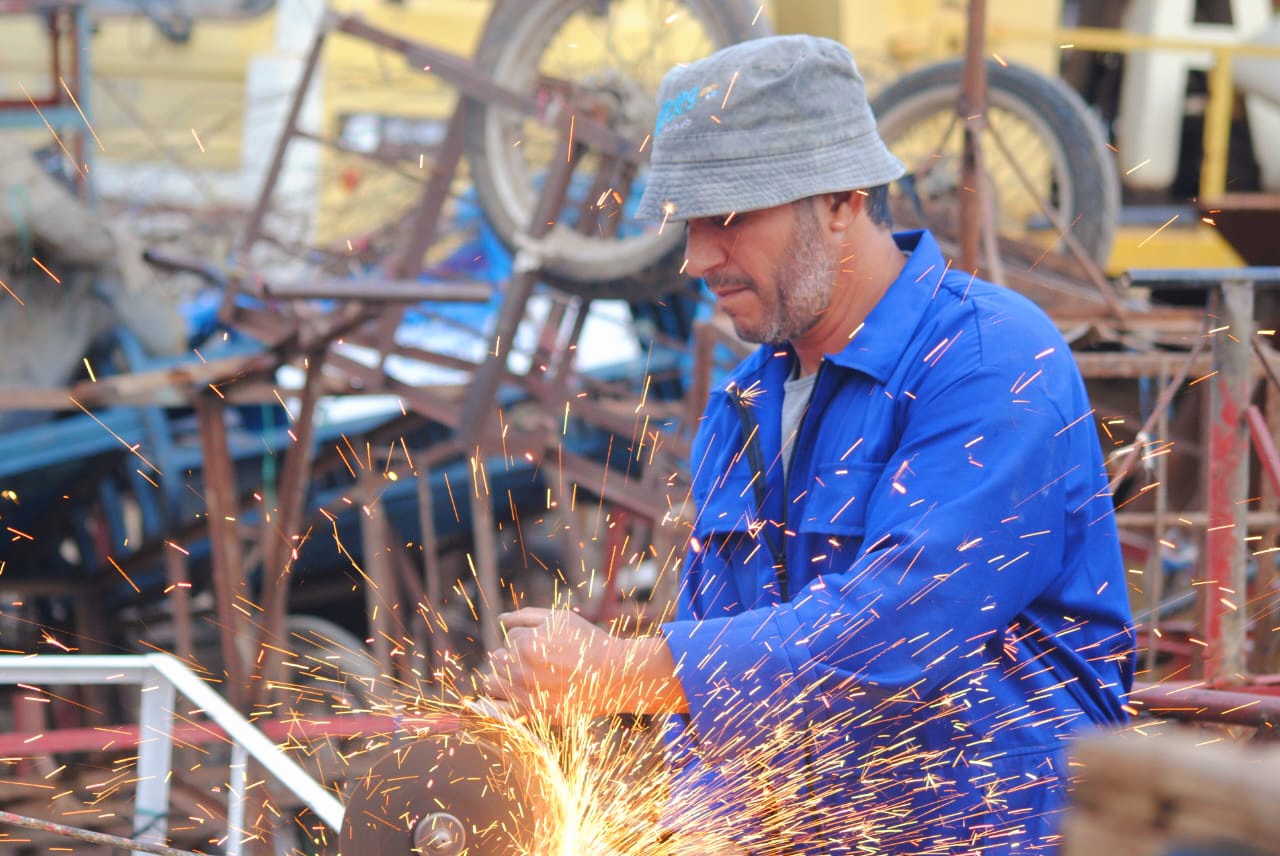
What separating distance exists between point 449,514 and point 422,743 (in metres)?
5.39

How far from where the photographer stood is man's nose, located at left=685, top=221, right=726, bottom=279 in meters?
2.06

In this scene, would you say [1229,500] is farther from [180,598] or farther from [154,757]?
[180,598]

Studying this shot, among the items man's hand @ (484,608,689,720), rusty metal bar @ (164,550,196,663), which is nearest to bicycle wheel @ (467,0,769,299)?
rusty metal bar @ (164,550,196,663)

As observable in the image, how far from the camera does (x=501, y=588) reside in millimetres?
6992

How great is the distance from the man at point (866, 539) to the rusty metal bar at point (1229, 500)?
1.26m

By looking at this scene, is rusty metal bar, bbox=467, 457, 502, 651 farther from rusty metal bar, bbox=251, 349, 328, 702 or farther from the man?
the man

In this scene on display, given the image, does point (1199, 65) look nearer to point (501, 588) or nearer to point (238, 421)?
point (501, 588)

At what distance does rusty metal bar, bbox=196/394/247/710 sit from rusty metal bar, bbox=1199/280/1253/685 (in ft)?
9.88

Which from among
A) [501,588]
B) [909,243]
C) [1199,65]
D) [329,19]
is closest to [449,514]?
[501,588]

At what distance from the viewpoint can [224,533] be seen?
4820 millimetres

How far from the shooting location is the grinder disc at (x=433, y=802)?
1770 millimetres

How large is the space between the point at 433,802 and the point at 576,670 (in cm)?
24

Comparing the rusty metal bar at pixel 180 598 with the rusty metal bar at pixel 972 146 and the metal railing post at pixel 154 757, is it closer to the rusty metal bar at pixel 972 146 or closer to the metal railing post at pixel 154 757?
the metal railing post at pixel 154 757

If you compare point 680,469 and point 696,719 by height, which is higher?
point 696,719
